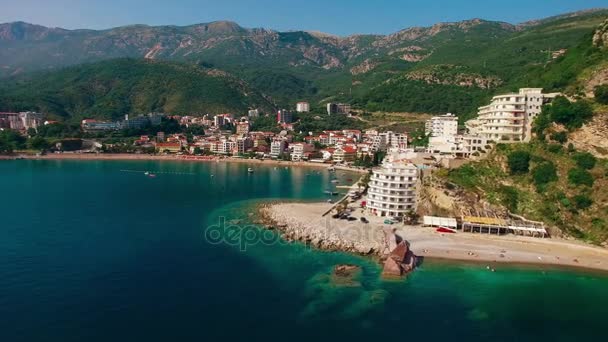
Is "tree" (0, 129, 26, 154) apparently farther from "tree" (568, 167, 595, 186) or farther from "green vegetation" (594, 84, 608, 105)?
"green vegetation" (594, 84, 608, 105)

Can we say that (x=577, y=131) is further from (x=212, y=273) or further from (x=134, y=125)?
(x=134, y=125)

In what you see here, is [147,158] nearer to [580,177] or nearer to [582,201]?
[580,177]

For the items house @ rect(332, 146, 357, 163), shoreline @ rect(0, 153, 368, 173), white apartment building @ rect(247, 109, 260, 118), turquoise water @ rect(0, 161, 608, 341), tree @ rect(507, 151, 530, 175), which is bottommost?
turquoise water @ rect(0, 161, 608, 341)

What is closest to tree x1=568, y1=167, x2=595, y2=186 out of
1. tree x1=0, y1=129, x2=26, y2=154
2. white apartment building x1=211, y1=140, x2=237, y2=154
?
white apartment building x1=211, y1=140, x2=237, y2=154

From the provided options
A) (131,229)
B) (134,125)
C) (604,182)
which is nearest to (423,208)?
(604,182)

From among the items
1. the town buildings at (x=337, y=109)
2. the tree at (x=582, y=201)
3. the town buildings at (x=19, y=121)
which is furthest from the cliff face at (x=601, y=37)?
the town buildings at (x=19, y=121)

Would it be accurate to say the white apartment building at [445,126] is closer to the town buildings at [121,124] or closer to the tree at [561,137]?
the tree at [561,137]
